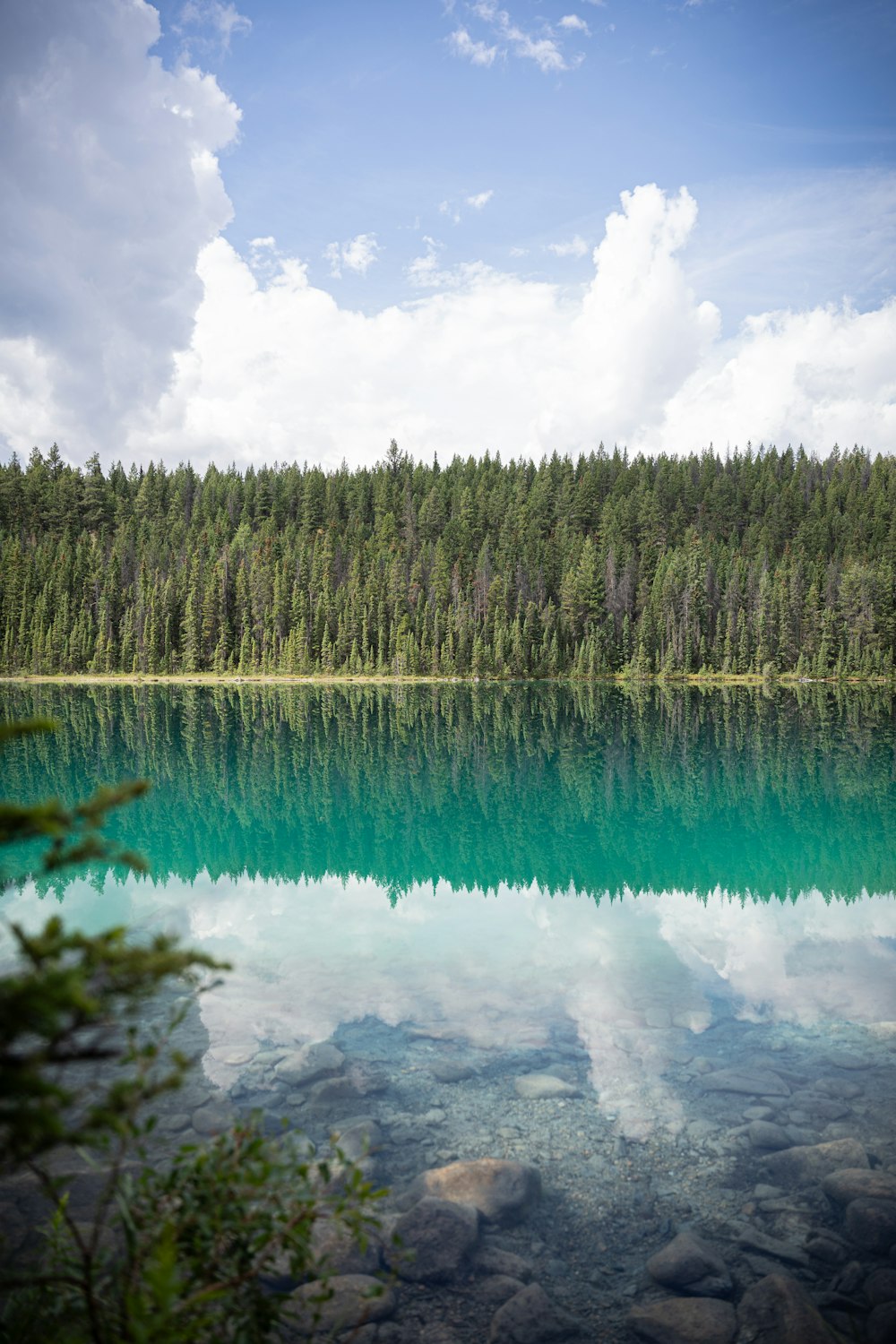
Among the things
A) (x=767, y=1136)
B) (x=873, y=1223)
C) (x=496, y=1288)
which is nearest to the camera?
(x=496, y=1288)

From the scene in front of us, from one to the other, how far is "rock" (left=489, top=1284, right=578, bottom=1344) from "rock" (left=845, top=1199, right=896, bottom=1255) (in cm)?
259

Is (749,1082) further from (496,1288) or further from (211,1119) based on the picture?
(211,1119)

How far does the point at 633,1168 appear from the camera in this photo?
812 centimetres

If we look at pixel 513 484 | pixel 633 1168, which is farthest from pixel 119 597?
pixel 633 1168

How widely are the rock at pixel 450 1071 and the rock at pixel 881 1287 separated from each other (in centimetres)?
460

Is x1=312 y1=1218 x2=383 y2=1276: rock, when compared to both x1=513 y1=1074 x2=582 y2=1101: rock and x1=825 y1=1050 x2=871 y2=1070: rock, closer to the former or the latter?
x1=513 y1=1074 x2=582 y2=1101: rock

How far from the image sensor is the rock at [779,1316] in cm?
576

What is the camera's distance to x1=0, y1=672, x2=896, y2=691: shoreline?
101375mm

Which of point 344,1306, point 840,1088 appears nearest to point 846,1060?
point 840,1088

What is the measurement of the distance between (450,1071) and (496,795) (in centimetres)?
1925

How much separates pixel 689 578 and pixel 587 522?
1383 inches

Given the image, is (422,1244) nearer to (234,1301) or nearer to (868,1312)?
(868,1312)

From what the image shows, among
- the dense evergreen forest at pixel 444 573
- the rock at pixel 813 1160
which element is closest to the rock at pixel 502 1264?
the rock at pixel 813 1160

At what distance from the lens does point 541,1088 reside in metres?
9.59
